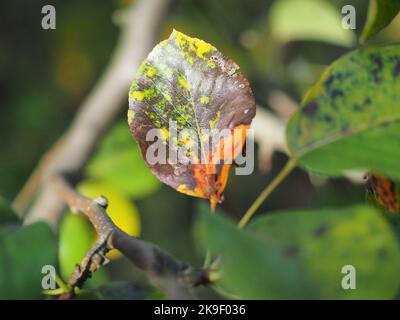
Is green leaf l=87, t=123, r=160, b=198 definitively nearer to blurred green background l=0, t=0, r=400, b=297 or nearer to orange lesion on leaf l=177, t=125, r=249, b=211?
blurred green background l=0, t=0, r=400, b=297

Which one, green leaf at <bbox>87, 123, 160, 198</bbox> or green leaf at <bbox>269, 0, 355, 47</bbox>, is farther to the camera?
green leaf at <bbox>269, 0, 355, 47</bbox>

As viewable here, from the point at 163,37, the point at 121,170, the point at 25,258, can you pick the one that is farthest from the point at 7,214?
the point at 163,37

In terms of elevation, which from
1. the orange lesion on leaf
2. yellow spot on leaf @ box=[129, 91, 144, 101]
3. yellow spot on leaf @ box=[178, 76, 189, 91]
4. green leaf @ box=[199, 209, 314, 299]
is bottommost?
green leaf @ box=[199, 209, 314, 299]

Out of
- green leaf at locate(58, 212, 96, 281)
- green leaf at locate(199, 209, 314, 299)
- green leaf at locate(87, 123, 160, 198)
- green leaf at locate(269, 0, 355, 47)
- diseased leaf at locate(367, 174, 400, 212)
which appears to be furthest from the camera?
green leaf at locate(269, 0, 355, 47)

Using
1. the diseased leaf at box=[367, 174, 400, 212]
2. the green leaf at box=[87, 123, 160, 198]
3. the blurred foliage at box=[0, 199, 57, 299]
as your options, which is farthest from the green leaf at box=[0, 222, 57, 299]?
the green leaf at box=[87, 123, 160, 198]

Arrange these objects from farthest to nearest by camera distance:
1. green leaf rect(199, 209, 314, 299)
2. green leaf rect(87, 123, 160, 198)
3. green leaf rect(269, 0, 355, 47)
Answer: green leaf rect(269, 0, 355, 47) → green leaf rect(87, 123, 160, 198) → green leaf rect(199, 209, 314, 299)
